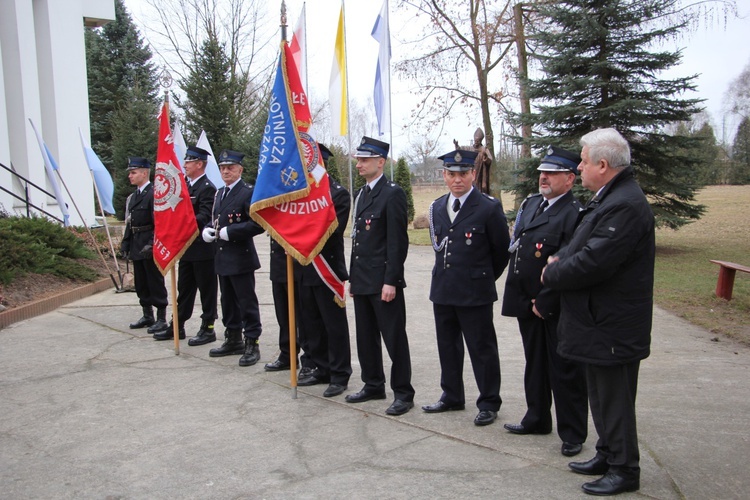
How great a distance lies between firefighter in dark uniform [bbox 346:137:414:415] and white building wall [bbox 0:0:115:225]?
1110cm

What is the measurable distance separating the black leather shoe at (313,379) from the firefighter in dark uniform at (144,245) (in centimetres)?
256

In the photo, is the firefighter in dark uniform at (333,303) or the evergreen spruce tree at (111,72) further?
the evergreen spruce tree at (111,72)

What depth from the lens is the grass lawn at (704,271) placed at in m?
8.21

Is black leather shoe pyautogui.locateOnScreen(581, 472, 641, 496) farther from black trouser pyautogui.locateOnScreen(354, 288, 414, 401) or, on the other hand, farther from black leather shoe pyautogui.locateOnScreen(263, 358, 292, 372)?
black leather shoe pyautogui.locateOnScreen(263, 358, 292, 372)

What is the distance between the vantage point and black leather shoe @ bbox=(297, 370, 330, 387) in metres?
5.69

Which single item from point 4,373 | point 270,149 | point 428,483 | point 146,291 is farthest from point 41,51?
point 428,483

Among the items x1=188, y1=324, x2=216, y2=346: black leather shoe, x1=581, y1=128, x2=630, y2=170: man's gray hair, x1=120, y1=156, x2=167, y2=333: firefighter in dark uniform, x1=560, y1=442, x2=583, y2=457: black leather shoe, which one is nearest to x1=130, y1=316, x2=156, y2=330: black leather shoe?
x1=120, y1=156, x2=167, y2=333: firefighter in dark uniform

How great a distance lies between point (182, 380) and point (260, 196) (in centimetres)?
185

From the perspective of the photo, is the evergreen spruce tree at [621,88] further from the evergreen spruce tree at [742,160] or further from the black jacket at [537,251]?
the evergreen spruce tree at [742,160]

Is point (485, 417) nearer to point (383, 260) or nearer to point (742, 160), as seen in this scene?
point (383, 260)

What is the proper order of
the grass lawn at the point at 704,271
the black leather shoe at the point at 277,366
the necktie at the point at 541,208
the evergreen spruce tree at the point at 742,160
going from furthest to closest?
the evergreen spruce tree at the point at 742,160 → the grass lawn at the point at 704,271 → the black leather shoe at the point at 277,366 → the necktie at the point at 541,208

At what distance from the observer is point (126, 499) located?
356 cm

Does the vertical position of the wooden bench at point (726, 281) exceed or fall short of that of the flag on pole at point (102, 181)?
it falls short

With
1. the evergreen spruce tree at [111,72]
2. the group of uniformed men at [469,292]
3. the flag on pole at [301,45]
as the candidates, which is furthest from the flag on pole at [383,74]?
the evergreen spruce tree at [111,72]
